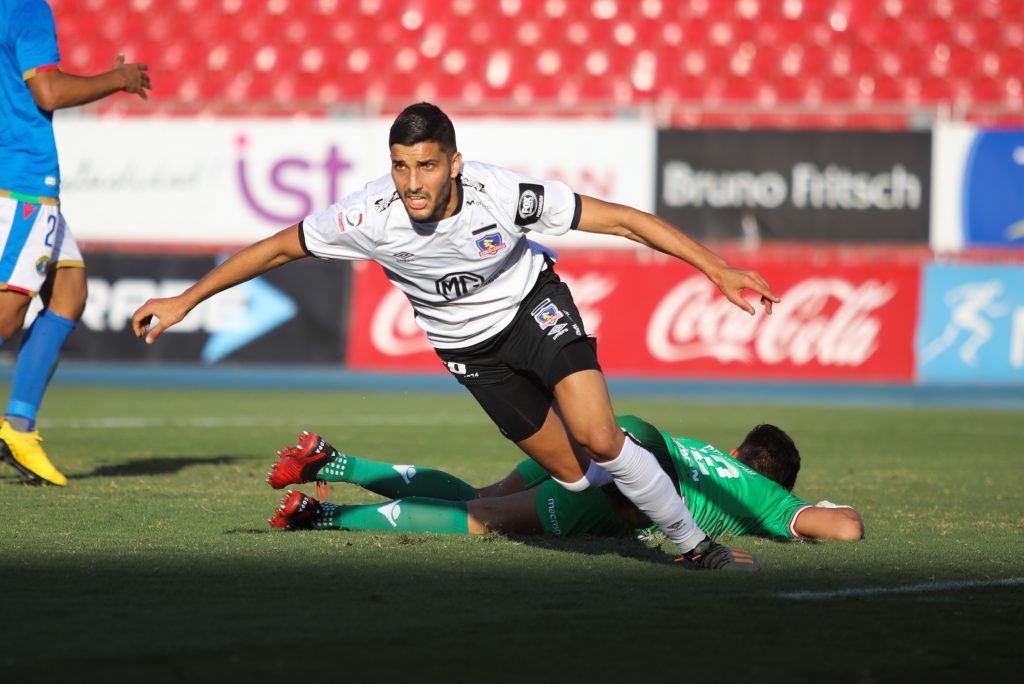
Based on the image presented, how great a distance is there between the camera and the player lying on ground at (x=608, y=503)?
18.7 feet

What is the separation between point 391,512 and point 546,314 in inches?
48.8

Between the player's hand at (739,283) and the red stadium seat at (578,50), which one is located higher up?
the red stadium seat at (578,50)

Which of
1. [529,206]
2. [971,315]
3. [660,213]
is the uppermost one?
[660,213]

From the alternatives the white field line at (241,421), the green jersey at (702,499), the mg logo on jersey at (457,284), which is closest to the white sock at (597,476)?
the green jersey at (702,499)

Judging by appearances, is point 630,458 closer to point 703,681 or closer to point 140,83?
point 703,681

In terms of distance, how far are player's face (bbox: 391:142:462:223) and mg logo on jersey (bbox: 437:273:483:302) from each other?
0.30 metres

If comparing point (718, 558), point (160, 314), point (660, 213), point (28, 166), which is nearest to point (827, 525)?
point (718, 558)

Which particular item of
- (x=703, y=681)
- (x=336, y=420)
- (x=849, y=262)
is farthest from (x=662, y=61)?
(x=703, y=681)

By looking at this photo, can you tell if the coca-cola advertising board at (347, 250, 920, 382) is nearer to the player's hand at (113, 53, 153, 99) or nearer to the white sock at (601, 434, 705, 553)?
the player's hand at (113, 53, 153, 99)

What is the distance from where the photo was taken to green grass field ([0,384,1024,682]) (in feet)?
11.9

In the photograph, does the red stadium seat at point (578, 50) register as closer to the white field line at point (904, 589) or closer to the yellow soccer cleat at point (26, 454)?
the yellow soccer cleat at point (26, 454)

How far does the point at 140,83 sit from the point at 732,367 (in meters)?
9.44

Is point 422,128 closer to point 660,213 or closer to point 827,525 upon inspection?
point 827,525

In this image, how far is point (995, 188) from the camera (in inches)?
600
